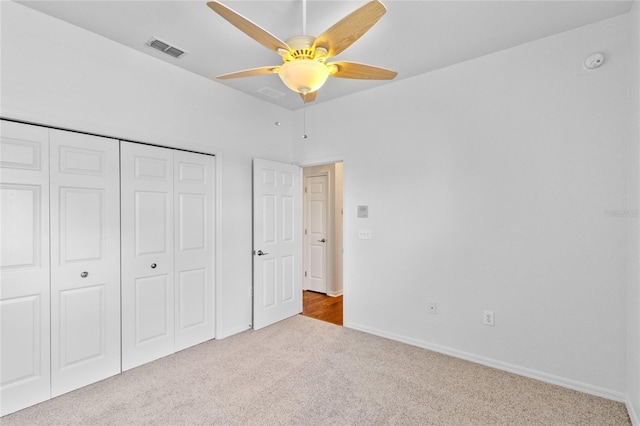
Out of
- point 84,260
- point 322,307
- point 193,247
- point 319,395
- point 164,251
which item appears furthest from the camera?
point 322,307

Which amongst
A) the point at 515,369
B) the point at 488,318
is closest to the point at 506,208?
the point at 488,318

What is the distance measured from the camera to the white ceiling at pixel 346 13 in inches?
84.1

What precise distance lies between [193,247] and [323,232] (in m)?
2.50

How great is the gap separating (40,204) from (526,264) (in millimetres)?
3815

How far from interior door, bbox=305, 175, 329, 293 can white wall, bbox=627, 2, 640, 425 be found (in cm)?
371

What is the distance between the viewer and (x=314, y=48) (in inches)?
71.4

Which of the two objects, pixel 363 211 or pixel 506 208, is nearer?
pixel 506 208

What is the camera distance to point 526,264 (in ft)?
8.65

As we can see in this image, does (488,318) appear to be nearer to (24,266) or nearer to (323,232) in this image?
(323,232)

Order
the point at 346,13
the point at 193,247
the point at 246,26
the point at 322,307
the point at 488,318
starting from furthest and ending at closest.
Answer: the point at 322,307, the point at 193,247, the point at 488,318, the point at 346,13, the point at 246,26

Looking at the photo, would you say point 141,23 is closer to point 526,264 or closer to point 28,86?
point 28,86

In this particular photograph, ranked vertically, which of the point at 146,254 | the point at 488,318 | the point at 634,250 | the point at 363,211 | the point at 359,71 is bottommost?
the point at 488,318

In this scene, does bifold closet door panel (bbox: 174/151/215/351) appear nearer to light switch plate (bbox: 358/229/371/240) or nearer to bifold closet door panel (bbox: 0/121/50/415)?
bifold closet door panel (bbox: 0/121/50/415)

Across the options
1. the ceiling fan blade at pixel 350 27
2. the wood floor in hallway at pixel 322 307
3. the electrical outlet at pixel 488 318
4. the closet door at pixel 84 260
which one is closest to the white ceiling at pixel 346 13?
the ceiling fan blade at pixel 350 27
